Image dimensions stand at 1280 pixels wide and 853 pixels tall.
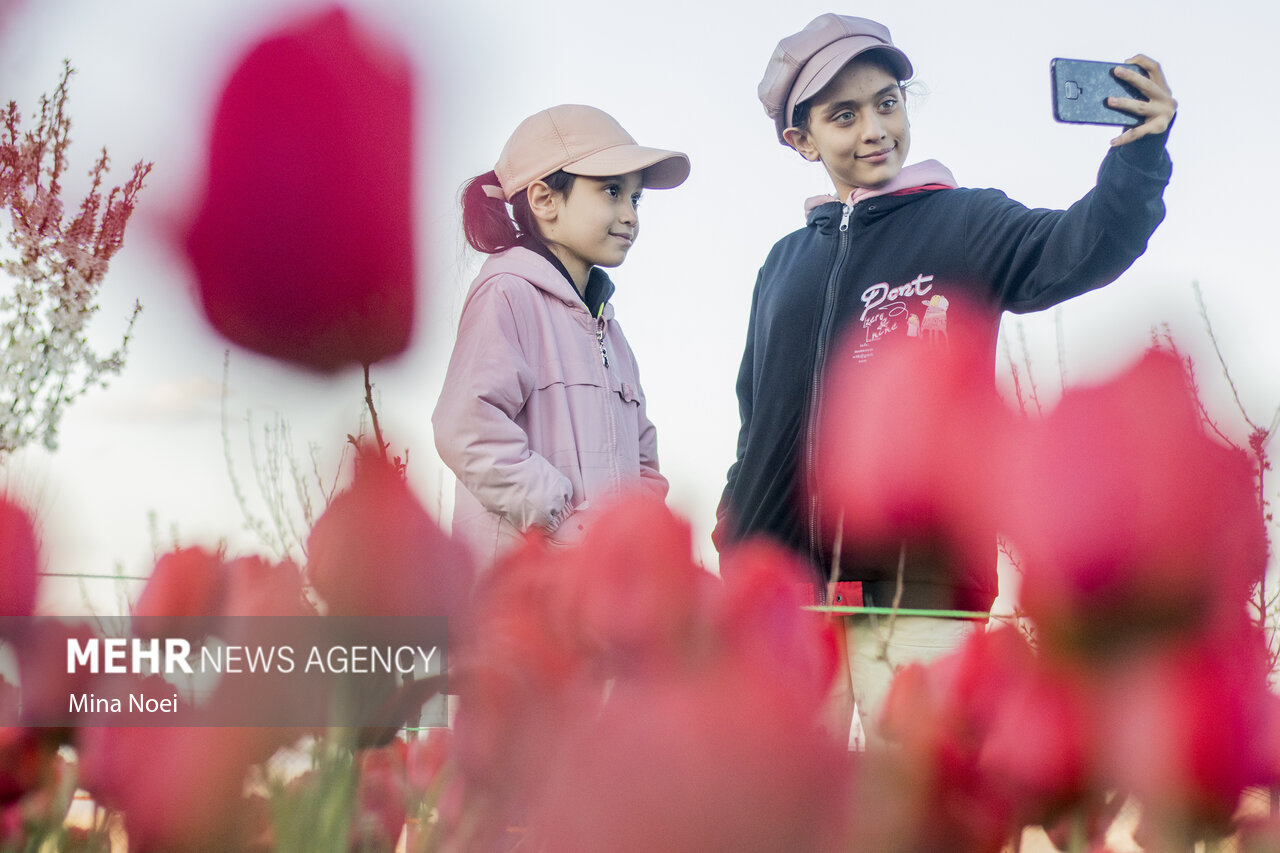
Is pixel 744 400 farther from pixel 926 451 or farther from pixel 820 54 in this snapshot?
pixel 926 451

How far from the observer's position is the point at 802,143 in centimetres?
126

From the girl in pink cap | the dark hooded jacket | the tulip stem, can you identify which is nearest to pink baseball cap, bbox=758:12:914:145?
the girl in pink cap

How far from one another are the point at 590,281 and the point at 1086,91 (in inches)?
39.5

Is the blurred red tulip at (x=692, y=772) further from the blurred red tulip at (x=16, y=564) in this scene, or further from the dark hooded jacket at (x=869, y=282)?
the dark hooded jacket at (x=869, y=282)

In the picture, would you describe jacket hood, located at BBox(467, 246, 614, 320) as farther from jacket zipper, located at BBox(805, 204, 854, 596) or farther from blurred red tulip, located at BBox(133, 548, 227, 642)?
blurred red tulip, located at BBox(133, 548, 227, 642)

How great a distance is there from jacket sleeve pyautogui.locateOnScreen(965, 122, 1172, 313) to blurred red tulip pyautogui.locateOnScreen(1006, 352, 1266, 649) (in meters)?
0.44

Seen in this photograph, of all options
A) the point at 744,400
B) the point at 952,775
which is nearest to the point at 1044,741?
the point at 952,775

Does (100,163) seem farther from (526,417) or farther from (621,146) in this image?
(621,146)

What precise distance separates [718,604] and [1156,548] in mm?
60

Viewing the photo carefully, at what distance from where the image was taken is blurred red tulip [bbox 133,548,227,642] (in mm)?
197

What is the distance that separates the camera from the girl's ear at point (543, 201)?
1.14 metres

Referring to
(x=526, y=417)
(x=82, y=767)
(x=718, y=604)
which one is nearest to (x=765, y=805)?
(x=718, y=604)

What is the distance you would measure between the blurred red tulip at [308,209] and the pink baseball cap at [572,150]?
2.98 ft

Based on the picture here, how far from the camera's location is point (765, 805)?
0.14 m
